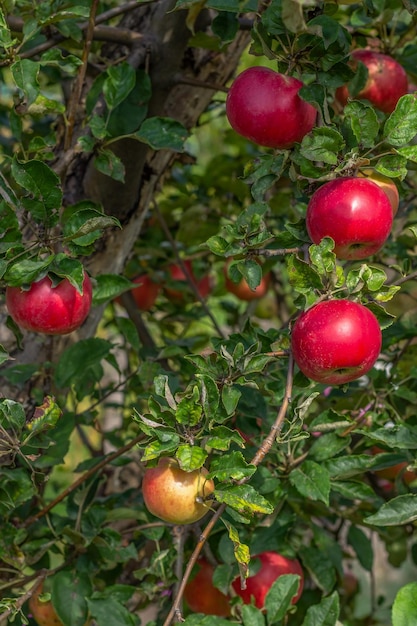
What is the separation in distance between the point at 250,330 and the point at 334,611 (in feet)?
1.23

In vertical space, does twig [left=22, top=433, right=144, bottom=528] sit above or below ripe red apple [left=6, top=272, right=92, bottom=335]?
below

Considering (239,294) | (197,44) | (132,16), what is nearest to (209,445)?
(197,44)

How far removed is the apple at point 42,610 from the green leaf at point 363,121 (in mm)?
773

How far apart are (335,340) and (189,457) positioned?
202mm

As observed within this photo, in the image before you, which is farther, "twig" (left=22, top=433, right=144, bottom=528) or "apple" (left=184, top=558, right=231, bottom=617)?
"apple" (left=184, top=558, right=231, bottom=617)

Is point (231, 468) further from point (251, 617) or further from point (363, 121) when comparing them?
point (363, 121)

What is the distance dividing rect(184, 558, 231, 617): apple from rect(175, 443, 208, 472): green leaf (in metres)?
0.45

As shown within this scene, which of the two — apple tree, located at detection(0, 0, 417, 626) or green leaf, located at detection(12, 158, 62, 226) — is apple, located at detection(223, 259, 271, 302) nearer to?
apple tree, located at detection(0, 0, 417, 626)

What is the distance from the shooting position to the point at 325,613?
104cm

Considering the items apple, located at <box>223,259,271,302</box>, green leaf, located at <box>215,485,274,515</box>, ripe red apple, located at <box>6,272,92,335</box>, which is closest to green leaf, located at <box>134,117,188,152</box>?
ripe red apple, located at <box>6,272,92,335</box>

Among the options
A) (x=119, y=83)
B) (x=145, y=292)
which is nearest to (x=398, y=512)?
(x=119, y=83)

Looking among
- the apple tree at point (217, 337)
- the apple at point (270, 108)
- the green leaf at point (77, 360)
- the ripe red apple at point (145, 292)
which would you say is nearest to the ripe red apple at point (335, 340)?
the apple tree at point (217, 337)

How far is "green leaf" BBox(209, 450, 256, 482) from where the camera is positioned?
891mm

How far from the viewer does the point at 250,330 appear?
114 cm
